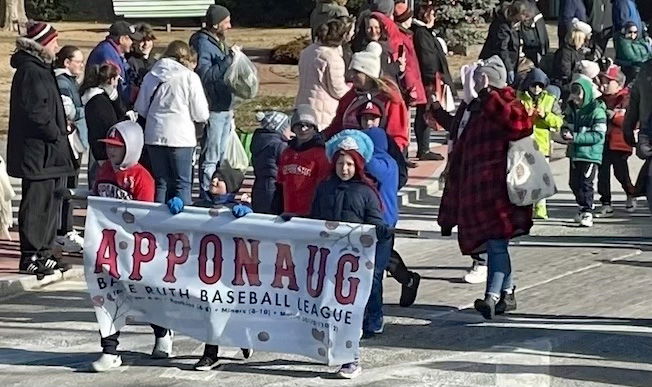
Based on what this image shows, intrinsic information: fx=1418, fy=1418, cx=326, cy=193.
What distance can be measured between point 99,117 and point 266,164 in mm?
2009

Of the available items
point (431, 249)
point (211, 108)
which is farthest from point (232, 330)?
point (211, 108)

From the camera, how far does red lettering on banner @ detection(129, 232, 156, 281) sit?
872 cm

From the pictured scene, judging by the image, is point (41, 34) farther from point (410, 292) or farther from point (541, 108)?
point (541, 108)

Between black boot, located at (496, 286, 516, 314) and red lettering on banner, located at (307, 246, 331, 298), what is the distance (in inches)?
77.6

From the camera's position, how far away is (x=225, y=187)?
10500 mm

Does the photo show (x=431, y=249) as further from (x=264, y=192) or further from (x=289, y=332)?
(x=289, y=332)

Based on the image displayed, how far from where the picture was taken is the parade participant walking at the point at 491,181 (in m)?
9.71

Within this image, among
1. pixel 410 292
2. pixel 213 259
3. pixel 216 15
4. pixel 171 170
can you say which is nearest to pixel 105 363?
pixel 213 259

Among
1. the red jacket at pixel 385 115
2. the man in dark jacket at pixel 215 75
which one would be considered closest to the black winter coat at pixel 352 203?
the red jacket at pixel 385 115

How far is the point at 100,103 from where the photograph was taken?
1175 centimetres

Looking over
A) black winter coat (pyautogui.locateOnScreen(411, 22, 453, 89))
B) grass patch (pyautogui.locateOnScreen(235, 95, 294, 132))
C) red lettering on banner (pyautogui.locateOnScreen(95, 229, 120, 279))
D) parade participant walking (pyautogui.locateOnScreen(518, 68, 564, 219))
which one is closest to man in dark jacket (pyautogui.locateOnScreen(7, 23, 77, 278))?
red lettering on banner (pyautogui.locateOnScreen(95, 229, 120, 279))

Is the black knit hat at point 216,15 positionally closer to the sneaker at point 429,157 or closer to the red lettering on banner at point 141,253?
the sneaker at point 429,157

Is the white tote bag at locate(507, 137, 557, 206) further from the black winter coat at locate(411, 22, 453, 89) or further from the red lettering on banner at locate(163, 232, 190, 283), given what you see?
the black winter coat at locate(411, 22, 453, 89)

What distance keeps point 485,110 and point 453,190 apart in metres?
0.70
